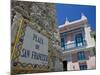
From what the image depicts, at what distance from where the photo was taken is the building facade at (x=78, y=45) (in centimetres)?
138

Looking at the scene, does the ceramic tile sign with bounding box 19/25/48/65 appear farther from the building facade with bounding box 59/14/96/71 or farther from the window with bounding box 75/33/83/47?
the window with bounding box 75/33/83/47

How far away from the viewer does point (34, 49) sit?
1294 millimetres

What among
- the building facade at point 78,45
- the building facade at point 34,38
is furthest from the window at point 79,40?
the building facade at point 34,38

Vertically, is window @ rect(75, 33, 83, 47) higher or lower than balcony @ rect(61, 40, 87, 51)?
higher

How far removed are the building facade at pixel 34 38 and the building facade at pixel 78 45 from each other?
2.3 inches

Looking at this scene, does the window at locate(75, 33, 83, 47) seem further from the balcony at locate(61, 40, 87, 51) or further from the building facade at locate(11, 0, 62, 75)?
the building facade at locate(11, 0, 62, 75)

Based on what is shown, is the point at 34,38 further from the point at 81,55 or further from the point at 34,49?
the point at 81,55

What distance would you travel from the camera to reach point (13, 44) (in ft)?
3.97

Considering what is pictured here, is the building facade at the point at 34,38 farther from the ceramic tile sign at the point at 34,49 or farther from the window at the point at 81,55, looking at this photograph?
the window at the point at 81,55

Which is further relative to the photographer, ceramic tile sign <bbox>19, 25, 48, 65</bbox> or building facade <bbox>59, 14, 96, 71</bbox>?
building facade <bbox>59, 14, 96, 71</bbox>

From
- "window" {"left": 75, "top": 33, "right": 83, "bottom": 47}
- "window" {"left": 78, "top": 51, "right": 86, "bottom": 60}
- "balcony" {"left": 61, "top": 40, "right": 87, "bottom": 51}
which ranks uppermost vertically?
"window" {"left": 75, "top": 33, "right": 83, "bottom": 47}

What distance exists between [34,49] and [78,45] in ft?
1.16

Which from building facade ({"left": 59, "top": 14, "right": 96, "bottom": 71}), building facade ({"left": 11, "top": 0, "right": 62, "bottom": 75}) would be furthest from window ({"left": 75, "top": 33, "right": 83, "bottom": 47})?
building facade ({"left": 11, "top": 0, "right": 62, "bottom": 75})

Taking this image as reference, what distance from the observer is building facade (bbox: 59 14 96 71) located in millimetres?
1383
